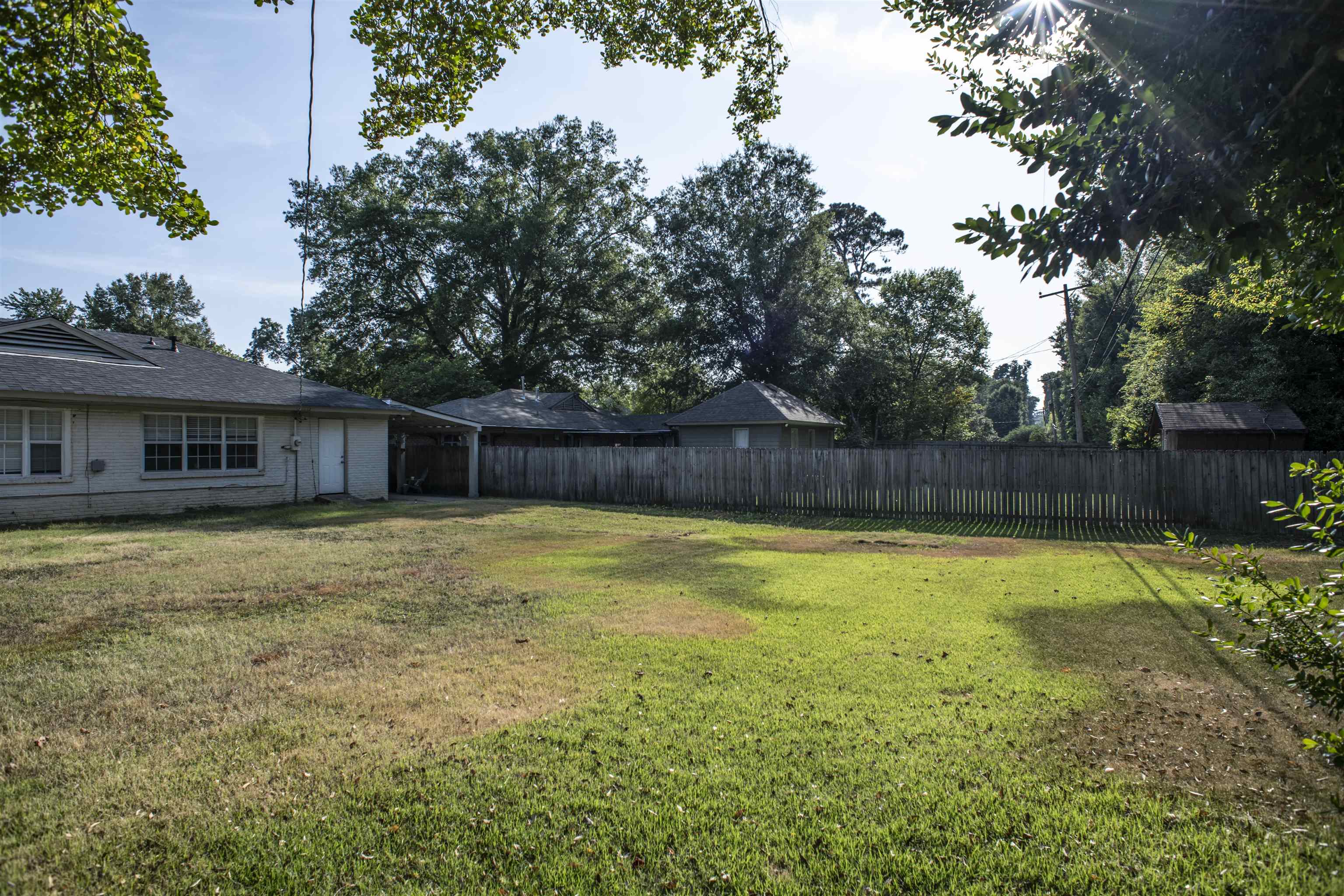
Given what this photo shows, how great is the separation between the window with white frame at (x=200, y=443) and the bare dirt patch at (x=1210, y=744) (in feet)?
62.8

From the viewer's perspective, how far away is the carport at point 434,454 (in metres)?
23.4

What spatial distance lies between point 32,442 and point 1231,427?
29.9m

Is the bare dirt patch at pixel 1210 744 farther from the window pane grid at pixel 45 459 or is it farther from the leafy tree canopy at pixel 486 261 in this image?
the leafy tree canopy at pixel 486 261

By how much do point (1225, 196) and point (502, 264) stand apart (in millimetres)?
38407

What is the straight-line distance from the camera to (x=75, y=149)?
5035mm

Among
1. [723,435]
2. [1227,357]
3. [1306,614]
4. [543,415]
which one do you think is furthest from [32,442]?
[1227,357]

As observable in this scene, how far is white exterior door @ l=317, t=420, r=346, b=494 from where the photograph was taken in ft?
66.1

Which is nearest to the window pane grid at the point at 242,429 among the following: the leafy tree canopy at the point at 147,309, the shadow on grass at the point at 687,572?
the shadow on grass at the point at 687,572

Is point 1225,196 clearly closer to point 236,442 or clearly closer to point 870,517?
point 870,517

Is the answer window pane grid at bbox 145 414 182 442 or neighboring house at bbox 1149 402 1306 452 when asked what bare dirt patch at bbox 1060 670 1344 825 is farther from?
window pane grid at bbox 145 414 182 442

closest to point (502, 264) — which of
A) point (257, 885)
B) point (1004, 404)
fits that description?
point (257, 885)

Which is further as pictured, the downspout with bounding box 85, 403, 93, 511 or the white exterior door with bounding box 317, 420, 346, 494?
the white exterior door with bounding box 317, 420, 346, 494

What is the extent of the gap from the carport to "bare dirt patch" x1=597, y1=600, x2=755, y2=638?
16.6 m

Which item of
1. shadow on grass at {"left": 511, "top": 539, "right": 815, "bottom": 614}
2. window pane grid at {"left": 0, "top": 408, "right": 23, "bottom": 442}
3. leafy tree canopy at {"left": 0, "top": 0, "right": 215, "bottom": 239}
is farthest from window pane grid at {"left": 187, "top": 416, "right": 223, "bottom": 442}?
leafy tree canopy at {"left": 0, "top": 0, "right": 215, "bottom": 239}
